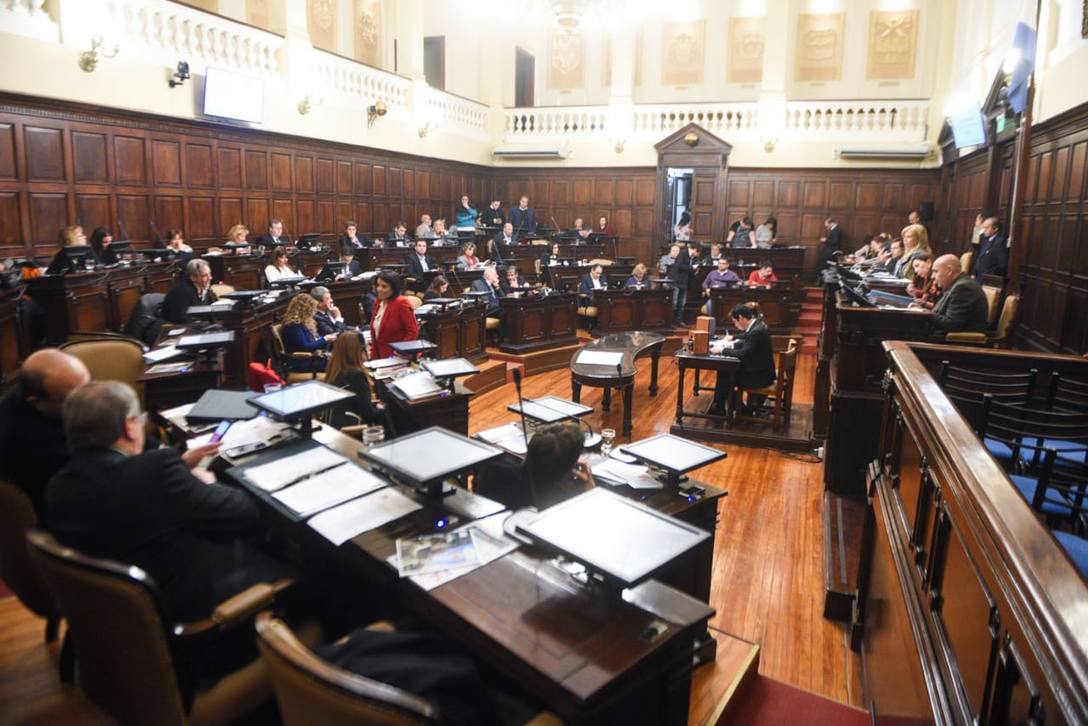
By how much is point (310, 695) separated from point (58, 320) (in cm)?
603

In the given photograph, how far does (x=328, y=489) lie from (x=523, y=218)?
12.5 meters

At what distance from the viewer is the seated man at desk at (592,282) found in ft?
33.9

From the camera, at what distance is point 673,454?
295 centimetres

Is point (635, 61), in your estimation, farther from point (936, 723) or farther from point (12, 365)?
point (936, 723)

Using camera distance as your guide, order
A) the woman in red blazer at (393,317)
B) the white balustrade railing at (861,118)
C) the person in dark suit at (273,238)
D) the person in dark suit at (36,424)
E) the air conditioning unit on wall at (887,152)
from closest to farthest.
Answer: the person in dark suit at (36,424) → the woman in red blazer at (393,317) → the person in dark suit at (273,238) → the air conditioning unit on wall at (887,152) → the white balustrade railing at (861,118)

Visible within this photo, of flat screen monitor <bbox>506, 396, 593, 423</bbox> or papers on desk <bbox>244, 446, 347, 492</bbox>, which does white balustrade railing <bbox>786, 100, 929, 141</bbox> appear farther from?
papers on desk <bbox>244, 446, 347, 492</bbox>

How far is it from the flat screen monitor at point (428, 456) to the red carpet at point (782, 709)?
54.9 inches

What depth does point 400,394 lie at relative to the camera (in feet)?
14.3

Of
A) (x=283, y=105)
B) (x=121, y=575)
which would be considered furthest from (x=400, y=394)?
(x=283, y=105)

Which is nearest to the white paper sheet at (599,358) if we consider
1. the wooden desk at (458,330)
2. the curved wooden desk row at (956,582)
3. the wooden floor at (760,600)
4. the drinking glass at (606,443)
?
the wooden floor at (760,600)

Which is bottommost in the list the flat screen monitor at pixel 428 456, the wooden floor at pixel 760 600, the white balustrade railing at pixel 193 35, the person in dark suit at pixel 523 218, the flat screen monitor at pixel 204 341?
the wooden floor at pixel 760 600

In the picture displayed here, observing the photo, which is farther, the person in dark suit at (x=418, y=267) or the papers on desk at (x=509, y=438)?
the person in dark suit at (x=418, y=267)

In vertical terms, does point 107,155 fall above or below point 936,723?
above

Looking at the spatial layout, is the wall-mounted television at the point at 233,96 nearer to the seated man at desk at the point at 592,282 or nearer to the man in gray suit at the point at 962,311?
the seated man at desk at the point at 592,282
